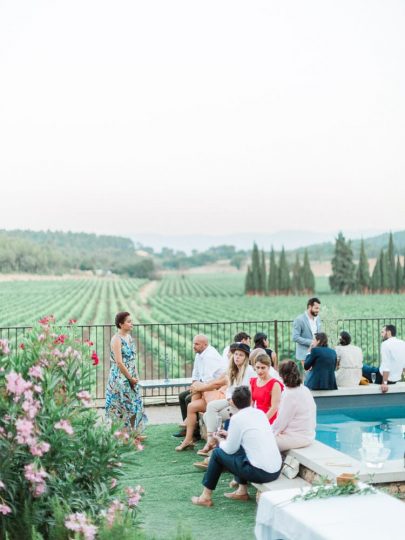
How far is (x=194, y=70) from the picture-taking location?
132ft

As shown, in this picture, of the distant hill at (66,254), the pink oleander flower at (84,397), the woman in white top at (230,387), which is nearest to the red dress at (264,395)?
the woman in white top at (230,387)

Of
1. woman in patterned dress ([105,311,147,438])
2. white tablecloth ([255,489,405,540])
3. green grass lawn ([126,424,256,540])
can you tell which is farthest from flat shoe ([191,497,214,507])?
woman in patterned dress ([105,311,147,438])

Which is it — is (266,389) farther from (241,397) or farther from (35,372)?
(35,372)

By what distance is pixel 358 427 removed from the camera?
9.39m

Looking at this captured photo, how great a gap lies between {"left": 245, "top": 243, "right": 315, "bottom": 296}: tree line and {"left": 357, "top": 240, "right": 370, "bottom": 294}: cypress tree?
11370mm

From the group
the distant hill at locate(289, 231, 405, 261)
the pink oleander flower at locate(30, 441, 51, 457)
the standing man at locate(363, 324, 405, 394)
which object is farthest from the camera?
the distant hill at locate(289, 231, 405, 261)

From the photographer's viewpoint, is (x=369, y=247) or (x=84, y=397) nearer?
(x=84, y=397)

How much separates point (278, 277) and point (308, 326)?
66023mm

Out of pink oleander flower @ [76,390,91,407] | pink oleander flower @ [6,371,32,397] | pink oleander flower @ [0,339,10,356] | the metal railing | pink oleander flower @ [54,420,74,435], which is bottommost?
the metal railing

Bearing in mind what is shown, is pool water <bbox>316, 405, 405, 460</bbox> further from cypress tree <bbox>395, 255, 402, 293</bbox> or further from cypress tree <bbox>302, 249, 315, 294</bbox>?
cypress tree <bbox>302, 249, 315, 294</bbox>

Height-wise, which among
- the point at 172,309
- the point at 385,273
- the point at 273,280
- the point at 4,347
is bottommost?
the point at 172,309

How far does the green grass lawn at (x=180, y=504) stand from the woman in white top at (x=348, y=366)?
9.21 ft

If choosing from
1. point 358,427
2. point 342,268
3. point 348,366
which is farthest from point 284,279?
point 358,427

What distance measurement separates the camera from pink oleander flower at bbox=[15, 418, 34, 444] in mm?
4058
